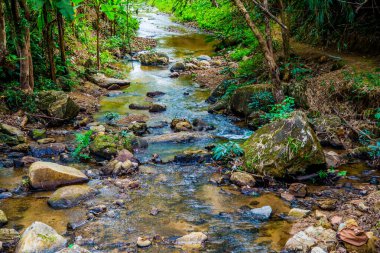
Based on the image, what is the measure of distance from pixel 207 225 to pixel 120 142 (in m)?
2.91

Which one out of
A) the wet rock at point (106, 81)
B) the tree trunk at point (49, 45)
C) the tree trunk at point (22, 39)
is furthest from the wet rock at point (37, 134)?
the wet rock at point (106, 81)

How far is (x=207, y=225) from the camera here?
4.50 meters

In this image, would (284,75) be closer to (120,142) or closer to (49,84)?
(120,142)

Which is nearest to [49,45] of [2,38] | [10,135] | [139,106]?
[2,38]

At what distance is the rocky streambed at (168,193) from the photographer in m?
4.07

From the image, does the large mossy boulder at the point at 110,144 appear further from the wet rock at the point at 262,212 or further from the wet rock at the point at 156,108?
the wet rock at the point at 262,212

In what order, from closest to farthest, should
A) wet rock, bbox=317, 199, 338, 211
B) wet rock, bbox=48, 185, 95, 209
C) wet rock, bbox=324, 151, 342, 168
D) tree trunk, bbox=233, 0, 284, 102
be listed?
wet rock, bbox=317, 199, 338, 211, wet rock, bbox=48, 185, 95, 209, wet rock, bbox=324, 151, 342, 168, tree trunk, bbox=233, 0, 284, 102

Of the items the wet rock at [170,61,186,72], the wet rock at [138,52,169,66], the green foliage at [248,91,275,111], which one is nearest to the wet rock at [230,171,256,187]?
the green foliage at [248,91,275,111]

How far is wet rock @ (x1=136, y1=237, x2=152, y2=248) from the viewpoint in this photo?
402cm

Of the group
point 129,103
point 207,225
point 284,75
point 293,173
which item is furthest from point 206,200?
point 129,103

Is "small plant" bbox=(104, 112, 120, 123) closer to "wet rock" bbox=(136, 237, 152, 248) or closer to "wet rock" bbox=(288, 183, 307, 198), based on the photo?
"wet rock" bbox=(288, 183, 307, 198)

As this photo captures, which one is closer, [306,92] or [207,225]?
[207,225]

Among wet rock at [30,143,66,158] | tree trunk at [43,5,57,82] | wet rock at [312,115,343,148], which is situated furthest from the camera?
tree trunk at [43,5,57,82]

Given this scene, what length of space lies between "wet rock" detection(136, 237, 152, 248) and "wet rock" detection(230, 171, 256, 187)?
6.07 feet
